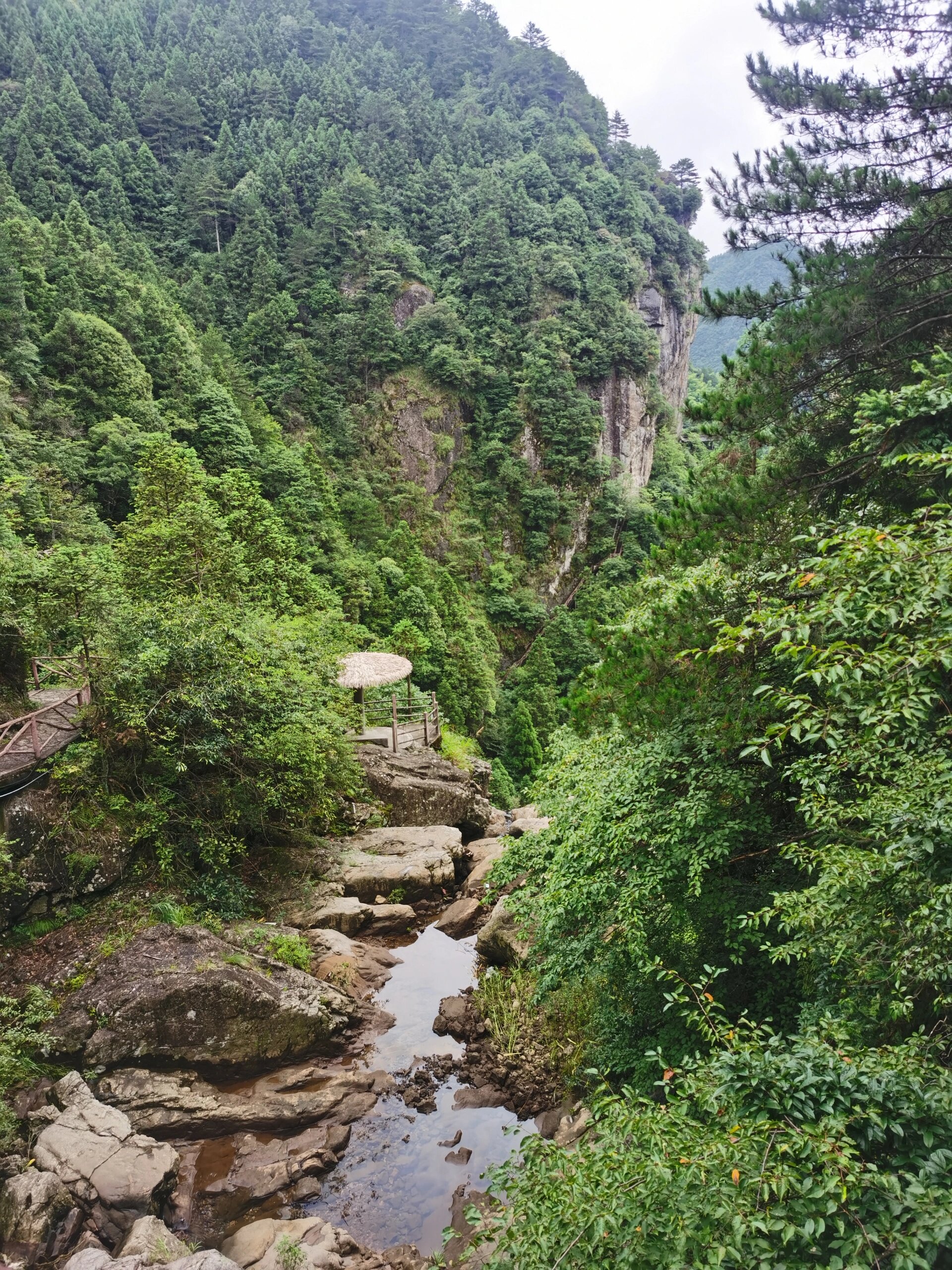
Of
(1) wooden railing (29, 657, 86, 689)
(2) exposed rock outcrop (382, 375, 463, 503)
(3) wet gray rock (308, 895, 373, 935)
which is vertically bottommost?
(3) wet gray rock (308, 895, 373, 935)

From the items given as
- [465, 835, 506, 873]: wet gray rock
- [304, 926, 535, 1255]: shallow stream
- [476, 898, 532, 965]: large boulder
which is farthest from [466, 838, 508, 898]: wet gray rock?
[304, 926, 535, 1255]: shallow stream

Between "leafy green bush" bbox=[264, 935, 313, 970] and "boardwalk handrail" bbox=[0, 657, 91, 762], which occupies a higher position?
"boardwalk handrail" bbox=[0, 657, 91, 762]

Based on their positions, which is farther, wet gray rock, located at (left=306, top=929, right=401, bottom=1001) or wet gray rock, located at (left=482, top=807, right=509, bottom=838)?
wet gray rock, located at (left=482, top=807, right=509, bottom=838)

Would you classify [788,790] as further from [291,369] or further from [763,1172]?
[291,369]

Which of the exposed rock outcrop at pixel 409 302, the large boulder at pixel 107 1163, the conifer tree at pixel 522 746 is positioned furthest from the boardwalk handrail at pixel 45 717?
the exposed rock outcrop at pixel 409 302

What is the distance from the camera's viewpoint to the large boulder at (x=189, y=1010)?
8.10 metres

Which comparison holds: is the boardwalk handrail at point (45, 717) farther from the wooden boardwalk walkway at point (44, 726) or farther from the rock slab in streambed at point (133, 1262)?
the rock slab in streambed at point (133, 1262)

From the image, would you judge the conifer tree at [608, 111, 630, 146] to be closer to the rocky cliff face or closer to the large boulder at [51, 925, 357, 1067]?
the rocky cliff face

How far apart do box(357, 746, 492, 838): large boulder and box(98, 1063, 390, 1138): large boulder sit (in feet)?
22.8

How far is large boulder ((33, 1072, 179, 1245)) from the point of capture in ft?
20.7

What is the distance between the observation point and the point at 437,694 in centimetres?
2859

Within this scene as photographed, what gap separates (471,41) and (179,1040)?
99.9m

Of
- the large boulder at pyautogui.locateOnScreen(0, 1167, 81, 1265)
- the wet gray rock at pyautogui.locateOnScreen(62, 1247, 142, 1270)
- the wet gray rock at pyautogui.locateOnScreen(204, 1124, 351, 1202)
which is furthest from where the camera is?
the wet gray rock at pyautogui.locateOnScreen(204, 1124, 351, 1202)

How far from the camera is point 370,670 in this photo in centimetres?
1675
